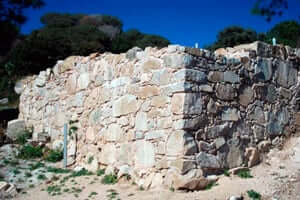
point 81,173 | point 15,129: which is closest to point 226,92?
point 81,173

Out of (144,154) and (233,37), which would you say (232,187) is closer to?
(144,154)

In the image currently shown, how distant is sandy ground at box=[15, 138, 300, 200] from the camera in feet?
16.5

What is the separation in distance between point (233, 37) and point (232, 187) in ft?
64.4

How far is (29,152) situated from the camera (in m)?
8.55

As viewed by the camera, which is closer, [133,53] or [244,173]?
[244,173]

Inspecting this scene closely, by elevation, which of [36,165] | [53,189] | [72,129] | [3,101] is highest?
[3,101]

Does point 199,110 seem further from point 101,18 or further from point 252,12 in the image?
point 101,18

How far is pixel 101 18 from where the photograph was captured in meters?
32.8

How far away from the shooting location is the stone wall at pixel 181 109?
5426mm

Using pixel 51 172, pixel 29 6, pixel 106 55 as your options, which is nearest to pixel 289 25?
pixel 29 6

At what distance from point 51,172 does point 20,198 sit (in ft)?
4.15

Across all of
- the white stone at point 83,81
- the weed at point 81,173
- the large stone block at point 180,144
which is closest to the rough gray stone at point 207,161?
the large stone block at point 180,144

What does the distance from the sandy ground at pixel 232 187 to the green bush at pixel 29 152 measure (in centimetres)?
210

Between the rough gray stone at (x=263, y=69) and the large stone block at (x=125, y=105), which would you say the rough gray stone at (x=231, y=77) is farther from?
the large stone block at (x=125, y=105)
